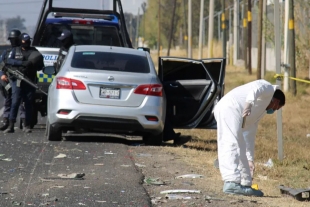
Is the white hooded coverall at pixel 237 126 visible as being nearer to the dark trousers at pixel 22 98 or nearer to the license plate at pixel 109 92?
the license plate at pixel 109 92

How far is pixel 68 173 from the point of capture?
980 centimetres

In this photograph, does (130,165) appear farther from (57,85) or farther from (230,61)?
(230,61)

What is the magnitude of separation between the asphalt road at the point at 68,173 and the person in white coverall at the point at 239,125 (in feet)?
2.87

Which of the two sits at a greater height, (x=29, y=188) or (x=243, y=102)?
(x=243, y=102)

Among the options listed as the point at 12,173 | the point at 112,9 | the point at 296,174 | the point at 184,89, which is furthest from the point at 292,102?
the point at 12,173

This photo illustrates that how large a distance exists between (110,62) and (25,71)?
1963 millimetres

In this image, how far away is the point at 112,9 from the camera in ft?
59.0

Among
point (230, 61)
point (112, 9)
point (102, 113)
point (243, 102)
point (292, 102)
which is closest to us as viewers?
point (243, 102)

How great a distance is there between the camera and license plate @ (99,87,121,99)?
12789 millimetres

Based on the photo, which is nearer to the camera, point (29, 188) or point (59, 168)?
point (29, 188)

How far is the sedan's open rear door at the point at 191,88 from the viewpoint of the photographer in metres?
13.5

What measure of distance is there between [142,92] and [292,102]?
1311 centimetres

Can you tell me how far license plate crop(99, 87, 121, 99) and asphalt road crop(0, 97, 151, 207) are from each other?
73cm

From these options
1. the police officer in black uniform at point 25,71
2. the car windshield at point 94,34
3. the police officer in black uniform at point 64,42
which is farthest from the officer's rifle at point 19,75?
the car windshield at point 94,34
